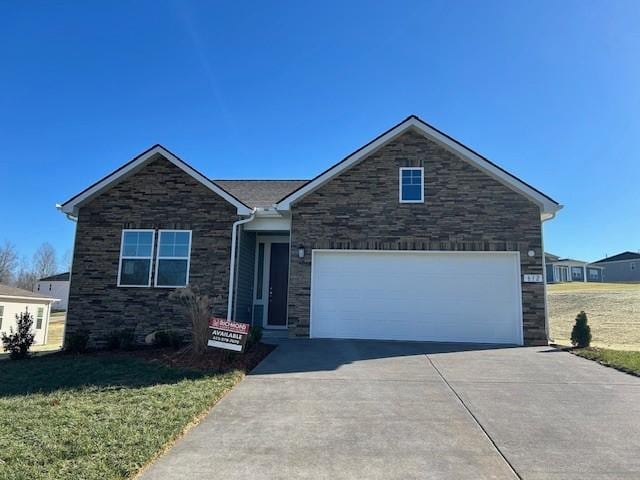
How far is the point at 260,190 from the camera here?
51.3ft

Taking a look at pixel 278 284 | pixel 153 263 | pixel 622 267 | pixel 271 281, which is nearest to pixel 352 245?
pixel 278 284

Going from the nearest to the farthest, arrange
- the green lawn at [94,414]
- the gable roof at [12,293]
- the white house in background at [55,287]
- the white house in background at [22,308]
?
the green lawn at [94,414] < the white house in background at [22,308] < the gable roof at [12,293] < the white house in background at [55,287]

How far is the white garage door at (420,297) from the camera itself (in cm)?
1184

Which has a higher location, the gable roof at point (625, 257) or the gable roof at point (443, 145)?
the gable roof at point (625, 257)

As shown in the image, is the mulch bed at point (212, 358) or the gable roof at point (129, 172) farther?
the gable roof at point (129, 172)

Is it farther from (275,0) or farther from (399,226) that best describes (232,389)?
(275,0)

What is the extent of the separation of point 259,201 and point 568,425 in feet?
34.5

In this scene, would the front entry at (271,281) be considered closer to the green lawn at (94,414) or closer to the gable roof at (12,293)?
the green lawn at (94,414)

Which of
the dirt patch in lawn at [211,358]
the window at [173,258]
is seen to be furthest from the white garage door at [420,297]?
the window at [173,258]

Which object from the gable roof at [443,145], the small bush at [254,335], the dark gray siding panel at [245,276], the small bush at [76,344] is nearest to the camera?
the small bush at [254,335]

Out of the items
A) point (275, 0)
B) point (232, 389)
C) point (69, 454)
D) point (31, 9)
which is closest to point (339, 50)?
point (275, 0)

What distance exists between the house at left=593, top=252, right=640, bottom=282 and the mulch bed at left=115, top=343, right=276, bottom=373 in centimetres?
5405

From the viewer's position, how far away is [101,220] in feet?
42.1

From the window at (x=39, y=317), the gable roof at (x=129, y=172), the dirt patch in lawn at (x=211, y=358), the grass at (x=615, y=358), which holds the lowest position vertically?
the window at (x=39, y=317)
